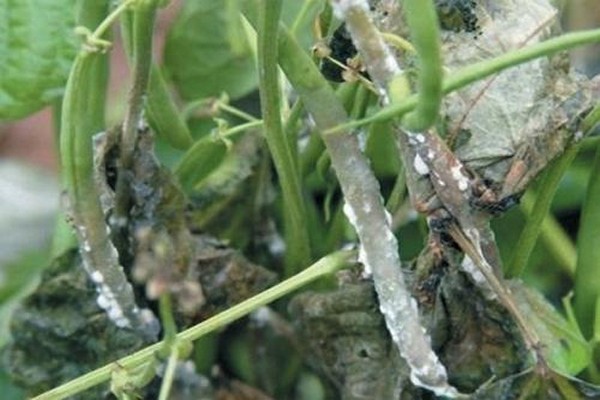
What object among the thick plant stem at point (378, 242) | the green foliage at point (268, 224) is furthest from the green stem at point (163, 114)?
the thick plant stem at point (378, 242)

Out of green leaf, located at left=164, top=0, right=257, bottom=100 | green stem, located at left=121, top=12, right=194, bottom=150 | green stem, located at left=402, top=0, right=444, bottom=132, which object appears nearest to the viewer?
green stem, located at left=402, top=0, right=444, bottom=132

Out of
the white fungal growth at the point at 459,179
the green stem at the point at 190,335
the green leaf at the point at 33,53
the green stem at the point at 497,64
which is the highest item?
the green leaf at the point at 33,53

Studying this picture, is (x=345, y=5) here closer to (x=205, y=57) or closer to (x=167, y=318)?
(x=167, y=318)

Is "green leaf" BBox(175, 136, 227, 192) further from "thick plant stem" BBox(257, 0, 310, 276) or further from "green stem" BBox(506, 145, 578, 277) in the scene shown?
"green stem" BBox(506, 145, 578, 277)

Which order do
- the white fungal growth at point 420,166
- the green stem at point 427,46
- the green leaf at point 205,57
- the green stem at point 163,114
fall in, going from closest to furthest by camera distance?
the green stem at point 427,46 → the white fungal growth at point 420,166 → the green stem at point 163,114 → the green leaf at point 205,57

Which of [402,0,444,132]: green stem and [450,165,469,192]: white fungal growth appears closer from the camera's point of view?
[402,0,444,132]: green stem

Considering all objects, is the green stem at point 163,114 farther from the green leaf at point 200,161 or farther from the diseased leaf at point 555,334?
the diseased leaf at point 555,334

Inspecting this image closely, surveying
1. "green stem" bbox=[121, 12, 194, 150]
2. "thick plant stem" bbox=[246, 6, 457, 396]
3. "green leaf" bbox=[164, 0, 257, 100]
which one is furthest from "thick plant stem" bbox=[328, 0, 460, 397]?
"green leaf" bbox=[164, 0, 257, 100]
